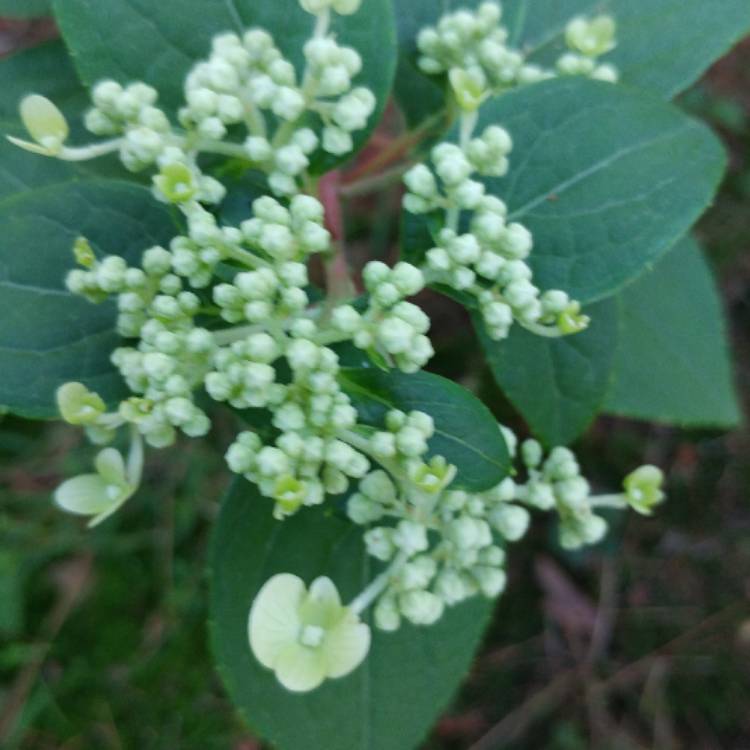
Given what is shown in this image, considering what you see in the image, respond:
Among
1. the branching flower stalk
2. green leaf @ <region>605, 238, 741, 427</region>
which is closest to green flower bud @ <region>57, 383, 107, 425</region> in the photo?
the branching flower stalk

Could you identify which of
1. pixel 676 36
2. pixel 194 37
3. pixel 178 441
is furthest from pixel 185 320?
pixel 178 441

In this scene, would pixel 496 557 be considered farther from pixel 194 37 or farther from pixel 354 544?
pixel 194 37

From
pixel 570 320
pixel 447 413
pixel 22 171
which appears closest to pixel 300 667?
pixel 447 413

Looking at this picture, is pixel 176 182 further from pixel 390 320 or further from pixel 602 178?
pixel 602 178

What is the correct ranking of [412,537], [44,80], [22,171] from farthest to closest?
[44,80] < [22,171] < [412,537]

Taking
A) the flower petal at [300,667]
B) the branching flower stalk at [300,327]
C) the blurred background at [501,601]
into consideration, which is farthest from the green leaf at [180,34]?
the blurred background at [501,601]

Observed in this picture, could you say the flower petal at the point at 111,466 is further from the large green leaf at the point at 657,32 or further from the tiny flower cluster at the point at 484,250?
the large green leaf at the point at 657,32
